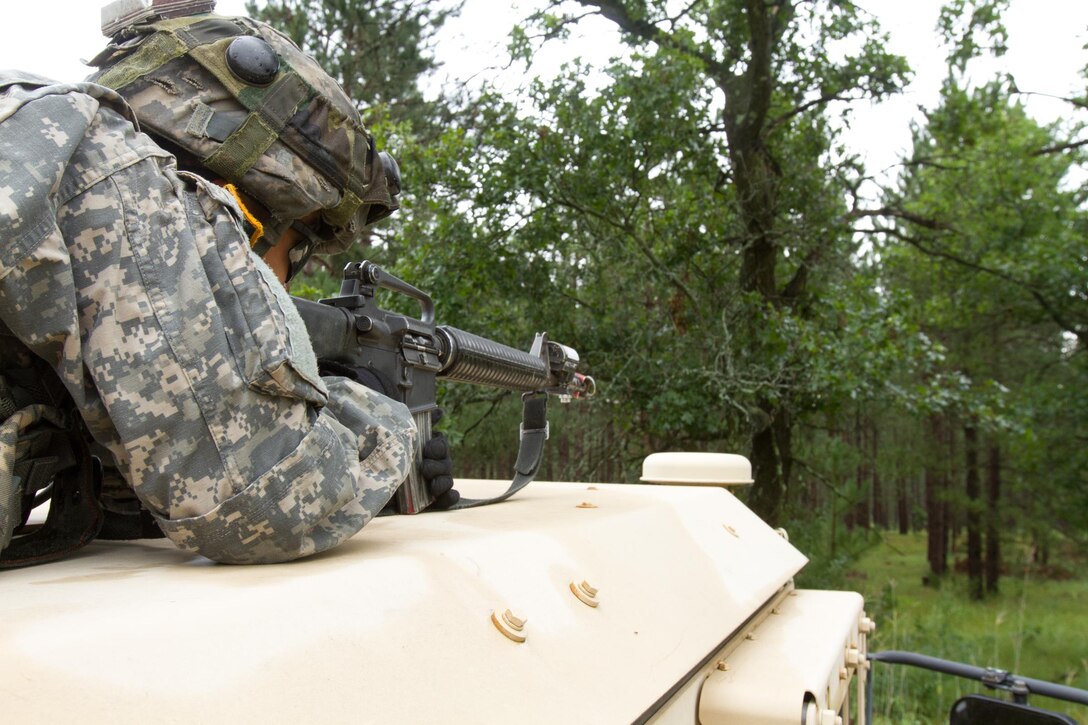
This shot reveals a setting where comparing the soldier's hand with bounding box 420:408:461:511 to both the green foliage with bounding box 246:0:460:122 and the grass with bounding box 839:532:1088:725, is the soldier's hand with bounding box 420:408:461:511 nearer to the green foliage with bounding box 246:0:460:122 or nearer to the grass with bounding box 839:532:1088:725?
the grass with bounding box 839:532:1088:725

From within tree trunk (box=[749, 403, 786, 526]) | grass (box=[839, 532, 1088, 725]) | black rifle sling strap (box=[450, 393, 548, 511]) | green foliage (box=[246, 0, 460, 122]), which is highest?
green foliage (box=[246, 0, 460, 122])

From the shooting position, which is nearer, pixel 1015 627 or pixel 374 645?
pixel 374 645

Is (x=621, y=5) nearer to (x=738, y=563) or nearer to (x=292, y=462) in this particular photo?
(x=738, y=563)

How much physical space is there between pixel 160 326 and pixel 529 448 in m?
1.63

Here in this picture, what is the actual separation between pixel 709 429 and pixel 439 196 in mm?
2903

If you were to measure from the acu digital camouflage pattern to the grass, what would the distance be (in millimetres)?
4801

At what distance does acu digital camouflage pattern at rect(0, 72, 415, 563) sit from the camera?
118 centimetres

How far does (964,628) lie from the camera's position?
42.6ft

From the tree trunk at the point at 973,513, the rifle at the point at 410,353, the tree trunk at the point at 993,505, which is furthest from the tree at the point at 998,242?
the rifle at the point at 410,353

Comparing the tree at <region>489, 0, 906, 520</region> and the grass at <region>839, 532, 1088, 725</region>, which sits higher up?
the tree at <region>489, 0, 906, 520</region>

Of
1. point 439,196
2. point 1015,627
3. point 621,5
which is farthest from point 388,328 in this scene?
point 1015,627

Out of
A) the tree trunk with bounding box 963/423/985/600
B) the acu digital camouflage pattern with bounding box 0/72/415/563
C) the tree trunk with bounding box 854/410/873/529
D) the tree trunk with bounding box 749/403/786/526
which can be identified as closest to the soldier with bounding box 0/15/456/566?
the acu digital camouflage pattern with bounding box 0/72/415/563

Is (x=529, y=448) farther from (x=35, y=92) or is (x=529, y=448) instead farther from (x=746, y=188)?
(x=746, y=188)

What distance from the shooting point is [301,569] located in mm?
1262
